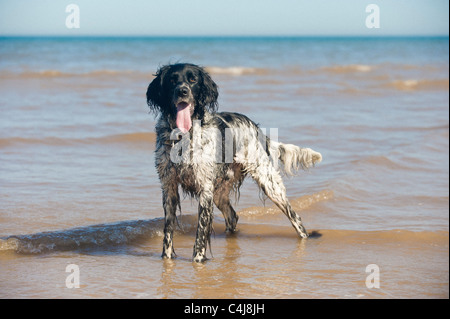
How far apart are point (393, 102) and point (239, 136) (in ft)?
39.4

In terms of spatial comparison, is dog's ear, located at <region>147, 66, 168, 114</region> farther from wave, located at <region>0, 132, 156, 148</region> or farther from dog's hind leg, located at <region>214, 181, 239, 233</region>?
wave, located at <region>0, 132, 156, 148</region>

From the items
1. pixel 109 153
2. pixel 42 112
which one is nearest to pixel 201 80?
pixel 109 153

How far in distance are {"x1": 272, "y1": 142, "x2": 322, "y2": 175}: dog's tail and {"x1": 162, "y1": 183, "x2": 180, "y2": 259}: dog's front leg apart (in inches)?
56.8

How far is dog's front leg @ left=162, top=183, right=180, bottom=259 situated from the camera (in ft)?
16.6

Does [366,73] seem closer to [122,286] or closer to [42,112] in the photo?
[42,112]

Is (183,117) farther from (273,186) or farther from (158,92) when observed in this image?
(273,186)

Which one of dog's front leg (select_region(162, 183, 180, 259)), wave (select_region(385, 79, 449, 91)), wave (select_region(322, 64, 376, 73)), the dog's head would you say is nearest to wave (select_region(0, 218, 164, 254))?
dog's front leg (select_region(162, 183, 180, 259))

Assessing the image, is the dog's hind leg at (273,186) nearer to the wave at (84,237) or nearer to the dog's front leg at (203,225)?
the dog's front leg at (203,225)

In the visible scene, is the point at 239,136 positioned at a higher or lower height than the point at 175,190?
higher

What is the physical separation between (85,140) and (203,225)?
207 inches

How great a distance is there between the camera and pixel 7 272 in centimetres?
455

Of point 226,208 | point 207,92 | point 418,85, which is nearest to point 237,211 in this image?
point 226,208

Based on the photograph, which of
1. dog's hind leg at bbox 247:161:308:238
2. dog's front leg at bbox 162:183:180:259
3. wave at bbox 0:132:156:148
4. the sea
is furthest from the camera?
wave at bbox 0:132:156:148
